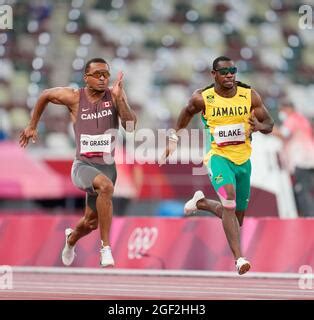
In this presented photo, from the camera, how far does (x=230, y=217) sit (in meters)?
12.6

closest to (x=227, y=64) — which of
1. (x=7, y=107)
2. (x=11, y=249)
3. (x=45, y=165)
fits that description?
(x=11, y=249)

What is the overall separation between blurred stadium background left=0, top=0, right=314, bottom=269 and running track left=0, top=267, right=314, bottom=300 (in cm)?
488

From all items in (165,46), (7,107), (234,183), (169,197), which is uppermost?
(165,46)

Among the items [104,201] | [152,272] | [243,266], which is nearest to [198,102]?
[104,201]

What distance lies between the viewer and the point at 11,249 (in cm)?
1853

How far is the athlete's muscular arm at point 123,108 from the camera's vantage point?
480 inches

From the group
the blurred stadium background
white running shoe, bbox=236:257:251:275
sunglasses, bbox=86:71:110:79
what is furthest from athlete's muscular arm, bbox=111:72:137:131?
the blurred stadium background

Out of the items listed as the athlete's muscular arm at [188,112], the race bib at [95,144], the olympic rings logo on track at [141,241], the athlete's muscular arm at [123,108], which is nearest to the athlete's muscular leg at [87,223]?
the race bib at [95,144]

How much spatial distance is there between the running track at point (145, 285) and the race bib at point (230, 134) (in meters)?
1.82

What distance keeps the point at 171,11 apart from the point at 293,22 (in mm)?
3159

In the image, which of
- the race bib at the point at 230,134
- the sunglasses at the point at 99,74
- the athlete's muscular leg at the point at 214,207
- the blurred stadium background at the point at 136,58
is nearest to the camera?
the sunglasses at the point at 99,74

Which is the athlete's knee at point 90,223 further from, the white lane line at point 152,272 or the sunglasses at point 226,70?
the white lane line at point 152,272

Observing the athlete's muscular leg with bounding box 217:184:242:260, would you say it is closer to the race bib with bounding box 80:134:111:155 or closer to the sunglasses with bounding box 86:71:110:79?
the race bib with bounding box 80:134:111:155

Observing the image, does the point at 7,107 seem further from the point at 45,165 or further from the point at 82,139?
the point at 82,139
